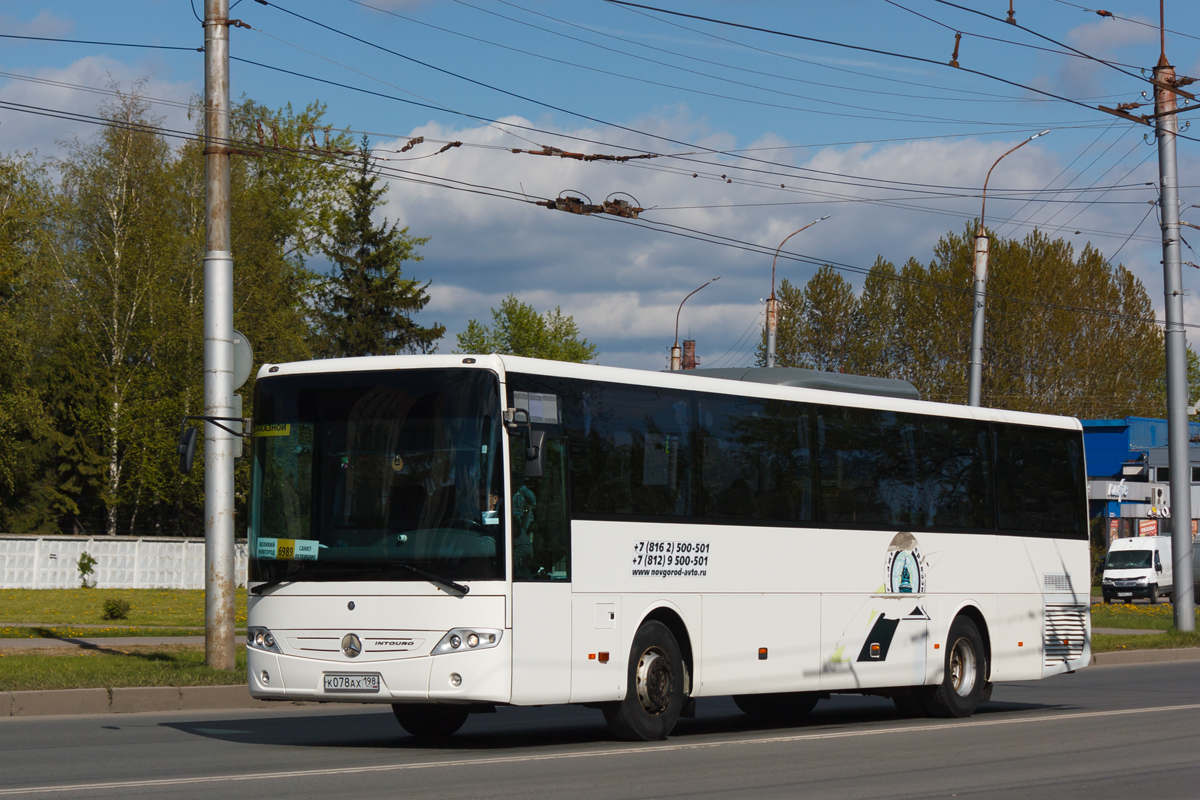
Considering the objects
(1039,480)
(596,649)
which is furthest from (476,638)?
(1039,480)

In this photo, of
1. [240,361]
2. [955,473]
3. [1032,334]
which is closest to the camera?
[955,473]

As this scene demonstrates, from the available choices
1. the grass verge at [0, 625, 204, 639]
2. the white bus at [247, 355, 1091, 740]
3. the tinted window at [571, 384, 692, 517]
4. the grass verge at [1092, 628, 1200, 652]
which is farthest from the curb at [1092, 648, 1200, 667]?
the grass verge at [0, 625, 204, 639]

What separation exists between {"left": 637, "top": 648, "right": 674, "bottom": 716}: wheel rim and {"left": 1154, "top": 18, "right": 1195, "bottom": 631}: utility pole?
18.3 metres

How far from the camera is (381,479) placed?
445 inches

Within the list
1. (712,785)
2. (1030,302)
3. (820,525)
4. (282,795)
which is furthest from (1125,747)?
(1030,302)

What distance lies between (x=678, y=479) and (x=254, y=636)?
377 cm

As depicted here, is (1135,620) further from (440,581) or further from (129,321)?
(129,321)

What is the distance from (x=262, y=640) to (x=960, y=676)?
7.74 metres

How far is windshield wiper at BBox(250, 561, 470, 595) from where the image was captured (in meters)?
11.0

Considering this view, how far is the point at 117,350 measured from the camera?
53031 millimetres

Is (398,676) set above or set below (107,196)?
below

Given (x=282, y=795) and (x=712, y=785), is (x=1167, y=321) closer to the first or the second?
(x=712, y=785)

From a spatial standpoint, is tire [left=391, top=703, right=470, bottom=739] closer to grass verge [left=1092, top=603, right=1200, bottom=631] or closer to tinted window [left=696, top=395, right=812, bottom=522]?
tinted window [left=696, top=395, right=812, bottom=522]

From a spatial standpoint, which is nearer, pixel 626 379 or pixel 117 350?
pixel 626 379
